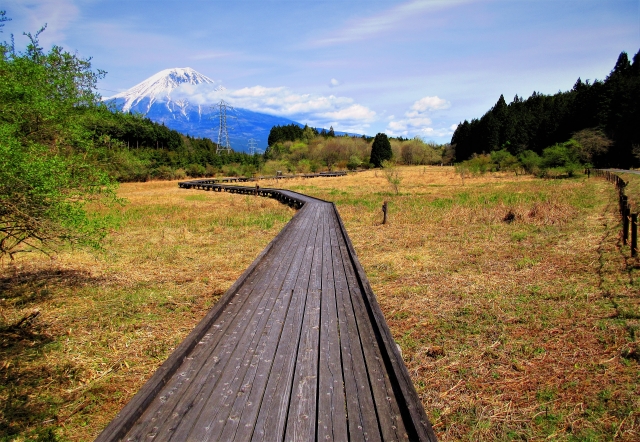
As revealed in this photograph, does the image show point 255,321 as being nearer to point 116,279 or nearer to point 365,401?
point 365,401

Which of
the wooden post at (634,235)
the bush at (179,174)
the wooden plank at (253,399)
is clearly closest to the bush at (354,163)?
the bush at (179,174)

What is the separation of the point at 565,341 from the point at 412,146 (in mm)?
95460

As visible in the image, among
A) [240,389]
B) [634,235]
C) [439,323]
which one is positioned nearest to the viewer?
[240,389]

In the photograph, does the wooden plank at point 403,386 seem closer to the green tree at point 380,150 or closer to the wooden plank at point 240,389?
the wooden plank at point 240,389

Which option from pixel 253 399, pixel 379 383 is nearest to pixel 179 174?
pixel 253 399

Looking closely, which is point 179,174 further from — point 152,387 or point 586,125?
point 152,387

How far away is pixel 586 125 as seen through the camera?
52.8 metres

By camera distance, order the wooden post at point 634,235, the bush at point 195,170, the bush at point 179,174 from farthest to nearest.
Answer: the bush at point 195,170, the bush at point 179,174, the wooden post at point 634,235

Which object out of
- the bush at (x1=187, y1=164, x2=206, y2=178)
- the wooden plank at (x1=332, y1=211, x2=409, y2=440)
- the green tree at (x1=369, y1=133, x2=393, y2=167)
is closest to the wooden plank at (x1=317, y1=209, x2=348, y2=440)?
the wooden plank at (x1=332, y1=211, x2=409, y2=440)

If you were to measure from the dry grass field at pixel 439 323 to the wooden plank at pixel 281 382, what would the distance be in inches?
65.8

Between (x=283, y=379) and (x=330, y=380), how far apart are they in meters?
0.49

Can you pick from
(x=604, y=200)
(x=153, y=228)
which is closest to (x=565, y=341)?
(x=153, y=228)

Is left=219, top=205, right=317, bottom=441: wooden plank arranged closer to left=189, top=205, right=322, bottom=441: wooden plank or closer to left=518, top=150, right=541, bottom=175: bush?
left=189, top=205, right=322, bottom=441: wooden plank

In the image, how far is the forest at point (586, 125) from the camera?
45.4 m
